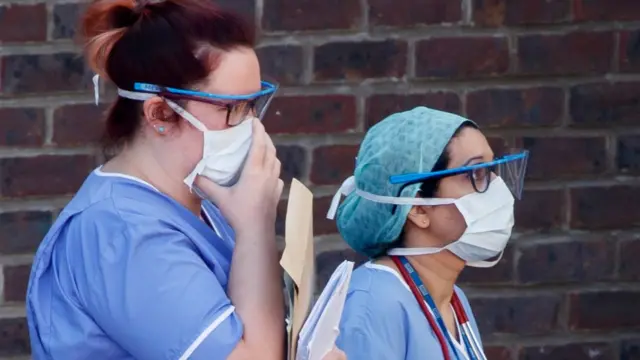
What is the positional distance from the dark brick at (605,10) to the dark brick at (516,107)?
0.24m

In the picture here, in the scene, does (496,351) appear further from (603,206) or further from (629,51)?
(629,51)

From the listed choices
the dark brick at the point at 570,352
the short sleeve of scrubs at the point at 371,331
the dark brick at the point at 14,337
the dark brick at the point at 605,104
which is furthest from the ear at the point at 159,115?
the dark brick at the point at 570,352

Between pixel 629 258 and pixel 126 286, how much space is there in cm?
210

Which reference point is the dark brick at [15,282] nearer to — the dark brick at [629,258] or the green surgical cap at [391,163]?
the green surgical cap at [391,163]

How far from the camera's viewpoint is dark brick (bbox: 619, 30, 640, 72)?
336cm

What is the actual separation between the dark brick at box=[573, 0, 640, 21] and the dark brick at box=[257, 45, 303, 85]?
84 cm

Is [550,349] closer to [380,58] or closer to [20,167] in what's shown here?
[380,58]

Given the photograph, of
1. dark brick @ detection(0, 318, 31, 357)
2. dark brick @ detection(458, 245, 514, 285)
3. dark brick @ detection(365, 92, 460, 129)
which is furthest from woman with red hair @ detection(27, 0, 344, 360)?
dark brick @ detection(458, 245, 514, 285)

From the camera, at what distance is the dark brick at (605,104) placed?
11.0 feet

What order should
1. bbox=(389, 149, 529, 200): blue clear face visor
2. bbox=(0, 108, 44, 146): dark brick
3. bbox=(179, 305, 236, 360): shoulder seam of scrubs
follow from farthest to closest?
1. bbox=(0, 108, 44, 146): dark brick
2. bbox=(389, 149, 529, 200): blue clear face visor
3. bbox=(179, 305, 236, 360): shoulder seam of scrubs

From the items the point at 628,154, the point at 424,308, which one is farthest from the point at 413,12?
the point at 424,308

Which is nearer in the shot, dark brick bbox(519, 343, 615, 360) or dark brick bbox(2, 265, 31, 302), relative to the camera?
dark brick bbox(2, 265, 31, 302)

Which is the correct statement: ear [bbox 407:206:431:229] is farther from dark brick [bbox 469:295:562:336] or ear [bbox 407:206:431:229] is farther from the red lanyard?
dark brick [bbox 469:295:562:336]

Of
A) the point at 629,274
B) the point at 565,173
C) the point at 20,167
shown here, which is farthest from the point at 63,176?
the point at 629,274
